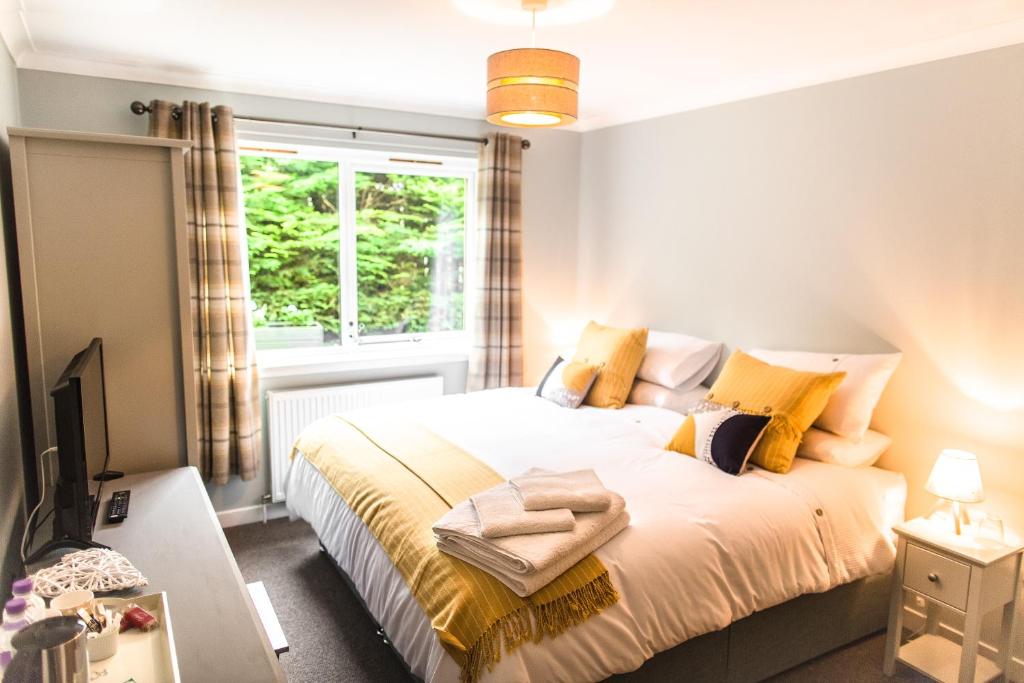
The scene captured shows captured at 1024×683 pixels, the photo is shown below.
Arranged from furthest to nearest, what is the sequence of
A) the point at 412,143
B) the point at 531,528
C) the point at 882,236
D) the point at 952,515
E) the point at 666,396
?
the point at 412,143 < the point at 666,396 < the point at 882,236 < the point at 952,515 < the point at 531,528

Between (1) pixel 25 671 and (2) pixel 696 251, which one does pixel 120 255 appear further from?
(2) pixel 696 251

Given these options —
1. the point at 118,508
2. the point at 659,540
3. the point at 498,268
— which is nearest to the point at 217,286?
the point at 118,508

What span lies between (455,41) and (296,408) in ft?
7.06

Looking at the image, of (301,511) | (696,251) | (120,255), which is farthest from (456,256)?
Answer: (120,255)

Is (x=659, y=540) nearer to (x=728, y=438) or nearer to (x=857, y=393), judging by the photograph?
(x=728, y=438)

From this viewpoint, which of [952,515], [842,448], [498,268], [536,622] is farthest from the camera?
[498,268]

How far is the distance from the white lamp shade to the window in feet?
9.55

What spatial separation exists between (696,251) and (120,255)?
2.86 m

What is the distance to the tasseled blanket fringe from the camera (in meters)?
1.74

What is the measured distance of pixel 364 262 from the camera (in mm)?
4176

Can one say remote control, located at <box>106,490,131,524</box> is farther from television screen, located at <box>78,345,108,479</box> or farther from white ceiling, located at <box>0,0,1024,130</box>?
white ceiling, located at <box>0,0,1024,130</box>

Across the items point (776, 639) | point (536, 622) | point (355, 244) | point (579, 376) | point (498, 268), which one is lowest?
point (776, 639)

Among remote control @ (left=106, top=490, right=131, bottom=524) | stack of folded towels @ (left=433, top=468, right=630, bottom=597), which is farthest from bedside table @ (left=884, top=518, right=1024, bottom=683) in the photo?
remote control @ (left=106, top=490, right=131, bottom=524)

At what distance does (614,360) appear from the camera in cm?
369
